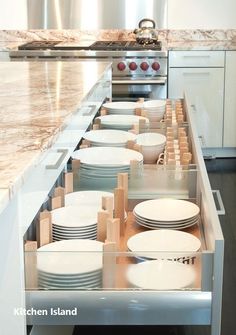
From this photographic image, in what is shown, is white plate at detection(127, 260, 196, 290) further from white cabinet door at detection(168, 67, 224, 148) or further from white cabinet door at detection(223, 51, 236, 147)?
white cabinet door at detection(223, 51, 236, 147)

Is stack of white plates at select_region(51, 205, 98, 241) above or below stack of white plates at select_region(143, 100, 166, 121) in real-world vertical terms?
below

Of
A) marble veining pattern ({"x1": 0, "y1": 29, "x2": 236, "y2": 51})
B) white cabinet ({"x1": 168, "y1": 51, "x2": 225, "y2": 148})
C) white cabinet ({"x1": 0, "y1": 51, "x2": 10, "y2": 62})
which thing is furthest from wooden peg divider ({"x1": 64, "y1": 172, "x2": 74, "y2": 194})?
marble veining pattern ({"x1": 0, "y1": 29, "x2": 236, "y2": 51})

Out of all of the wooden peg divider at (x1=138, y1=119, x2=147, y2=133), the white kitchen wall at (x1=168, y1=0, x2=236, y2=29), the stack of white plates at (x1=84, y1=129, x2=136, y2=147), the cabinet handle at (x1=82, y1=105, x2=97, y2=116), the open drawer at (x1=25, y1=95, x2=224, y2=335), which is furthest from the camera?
the white kitchen wall at (x1=168, y1=0, x2=236, y2=29)

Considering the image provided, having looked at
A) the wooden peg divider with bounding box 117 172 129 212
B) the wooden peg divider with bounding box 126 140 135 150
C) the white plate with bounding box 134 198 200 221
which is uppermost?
the wooden peg divider with bounding box 126 140 135 150

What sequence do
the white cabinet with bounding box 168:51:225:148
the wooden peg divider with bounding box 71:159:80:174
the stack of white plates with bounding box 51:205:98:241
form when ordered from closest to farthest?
the stack of white plates with bounding box 51:205:98:241 < the wooden peg divider with bounding box 71:159:80:174 < the white cabinet with bounding box 168:51:225:148

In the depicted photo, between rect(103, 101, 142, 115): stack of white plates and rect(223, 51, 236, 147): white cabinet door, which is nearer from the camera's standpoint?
rect(103, 101, 142, 115): stack of white plates

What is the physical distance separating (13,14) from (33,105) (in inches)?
147

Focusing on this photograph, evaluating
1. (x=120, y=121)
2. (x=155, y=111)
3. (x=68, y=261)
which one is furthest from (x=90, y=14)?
(x=68, y=261)

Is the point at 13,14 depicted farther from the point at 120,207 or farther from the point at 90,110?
the point at 120,207

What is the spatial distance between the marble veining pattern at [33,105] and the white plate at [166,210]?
0.32 metres

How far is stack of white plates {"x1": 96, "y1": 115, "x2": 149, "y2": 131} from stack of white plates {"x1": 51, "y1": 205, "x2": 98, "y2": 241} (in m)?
0.91

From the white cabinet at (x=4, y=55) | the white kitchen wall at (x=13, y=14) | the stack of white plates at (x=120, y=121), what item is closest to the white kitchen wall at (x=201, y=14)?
the white kitchen wall at (x=13, y=14)

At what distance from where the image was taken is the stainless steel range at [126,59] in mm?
4547

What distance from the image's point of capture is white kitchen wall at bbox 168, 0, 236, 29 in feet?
17.0
